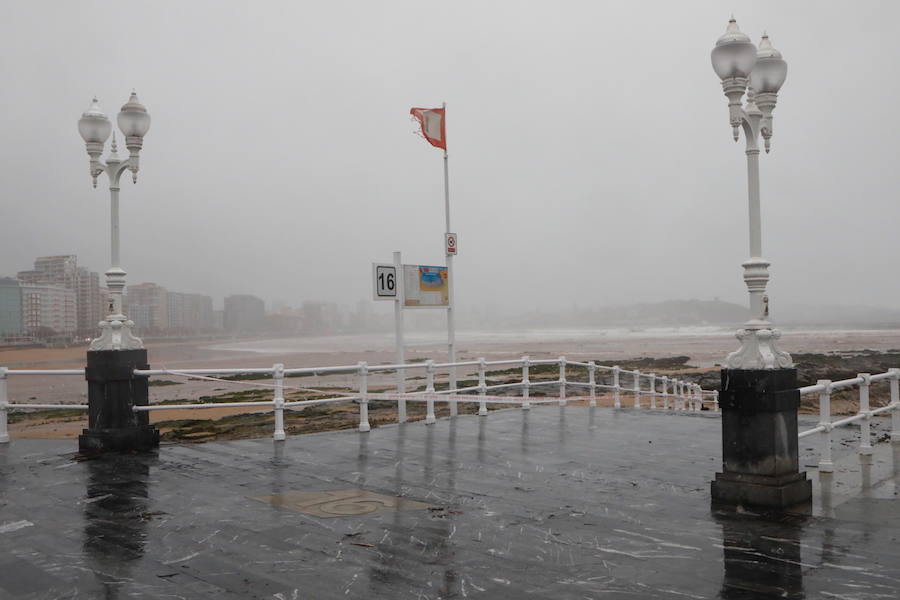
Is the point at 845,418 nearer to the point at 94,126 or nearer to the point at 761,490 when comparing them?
the point at 761,490

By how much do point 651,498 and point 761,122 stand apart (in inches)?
157

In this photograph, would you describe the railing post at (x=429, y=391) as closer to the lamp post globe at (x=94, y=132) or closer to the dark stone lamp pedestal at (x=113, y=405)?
the dark stone lamp pedestal at (x=113, y=405)

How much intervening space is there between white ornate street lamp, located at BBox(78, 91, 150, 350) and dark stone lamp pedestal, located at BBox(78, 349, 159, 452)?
8.2 inches

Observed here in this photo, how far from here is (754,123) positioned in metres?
7.81

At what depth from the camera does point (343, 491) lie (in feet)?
26.1

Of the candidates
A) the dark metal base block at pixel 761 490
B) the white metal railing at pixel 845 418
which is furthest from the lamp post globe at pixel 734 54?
the dark metal base block at pixel 761 490

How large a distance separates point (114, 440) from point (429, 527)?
6200 mm

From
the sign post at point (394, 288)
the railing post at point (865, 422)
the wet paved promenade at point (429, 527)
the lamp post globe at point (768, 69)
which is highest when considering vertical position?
the lamp post globe at point (768, 69)

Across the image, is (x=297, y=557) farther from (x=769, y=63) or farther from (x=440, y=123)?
→ (x=440, y=123)

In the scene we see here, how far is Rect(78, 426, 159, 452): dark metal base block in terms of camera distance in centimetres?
1068

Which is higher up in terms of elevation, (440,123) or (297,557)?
(440,123)

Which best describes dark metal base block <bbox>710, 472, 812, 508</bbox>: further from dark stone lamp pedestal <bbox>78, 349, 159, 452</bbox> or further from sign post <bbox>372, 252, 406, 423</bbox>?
dark stone lamp pedestal <bbox>78, 349, 159, 452</bbox>

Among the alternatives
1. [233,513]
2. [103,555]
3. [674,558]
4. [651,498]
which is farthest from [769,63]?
[103,555]

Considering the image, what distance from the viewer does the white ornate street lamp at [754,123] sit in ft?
24.5
